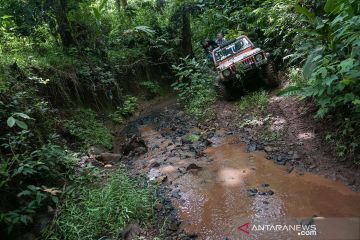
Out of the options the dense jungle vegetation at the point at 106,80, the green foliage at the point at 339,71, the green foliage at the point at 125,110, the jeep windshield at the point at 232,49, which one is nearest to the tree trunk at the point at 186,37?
the dense jungle vegetation at the point at 106,80

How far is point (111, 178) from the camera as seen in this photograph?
14.6 ft

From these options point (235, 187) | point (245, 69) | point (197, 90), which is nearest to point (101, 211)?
point (235, 187)

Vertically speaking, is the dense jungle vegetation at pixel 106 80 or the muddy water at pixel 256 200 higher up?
the dense jungle vegetation at pixel 106 80

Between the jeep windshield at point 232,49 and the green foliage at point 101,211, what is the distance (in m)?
5.45

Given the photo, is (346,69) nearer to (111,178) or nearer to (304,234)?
(304,234)

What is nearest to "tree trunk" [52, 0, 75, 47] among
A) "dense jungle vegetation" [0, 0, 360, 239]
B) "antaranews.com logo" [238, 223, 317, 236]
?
"dense jungle vegetation" [0, 0, 360, 239]

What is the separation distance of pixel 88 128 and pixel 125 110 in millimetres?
2139

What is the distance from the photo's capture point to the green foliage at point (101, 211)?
11.3 feet

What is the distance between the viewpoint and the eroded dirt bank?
11.3 ft

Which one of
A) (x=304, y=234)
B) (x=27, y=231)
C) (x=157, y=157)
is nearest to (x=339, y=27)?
(x=304, y=234)

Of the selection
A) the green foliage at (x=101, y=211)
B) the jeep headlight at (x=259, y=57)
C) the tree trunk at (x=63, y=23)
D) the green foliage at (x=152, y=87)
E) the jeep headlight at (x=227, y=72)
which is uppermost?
the tree trunk at (x=63, y=23)

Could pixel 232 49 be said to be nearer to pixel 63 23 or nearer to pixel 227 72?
pixel 227 72

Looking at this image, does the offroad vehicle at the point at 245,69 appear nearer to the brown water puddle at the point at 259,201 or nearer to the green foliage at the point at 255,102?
the green foliage at the point at 255,102

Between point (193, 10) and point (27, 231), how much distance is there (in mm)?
9898
